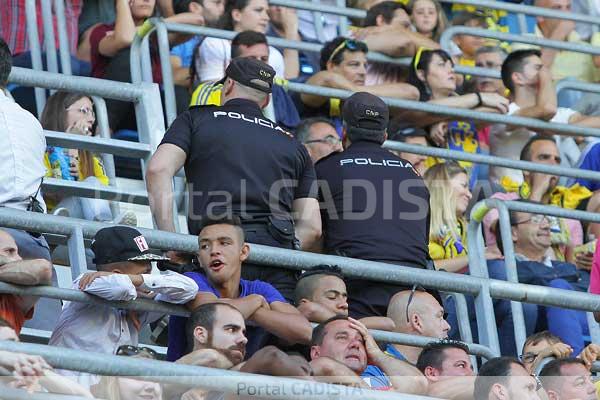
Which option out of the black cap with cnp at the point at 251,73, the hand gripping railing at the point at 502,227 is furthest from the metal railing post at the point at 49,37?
the hand gripping railing at the point at 502,227

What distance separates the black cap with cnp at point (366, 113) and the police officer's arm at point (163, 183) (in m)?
1.13

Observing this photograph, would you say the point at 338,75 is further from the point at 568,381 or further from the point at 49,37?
the point at 568,381

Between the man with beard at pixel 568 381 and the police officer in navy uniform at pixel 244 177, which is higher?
the police officer in navy uniform at pixel 244 177

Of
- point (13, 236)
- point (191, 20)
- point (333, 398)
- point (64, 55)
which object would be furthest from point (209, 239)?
point (191, 20)

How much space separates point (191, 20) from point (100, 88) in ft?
9.07

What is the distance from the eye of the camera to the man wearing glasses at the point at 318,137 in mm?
10500

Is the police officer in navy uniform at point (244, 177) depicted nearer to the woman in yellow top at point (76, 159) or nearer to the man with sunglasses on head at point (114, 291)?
the man with sunglasses on head at point (114, 291)

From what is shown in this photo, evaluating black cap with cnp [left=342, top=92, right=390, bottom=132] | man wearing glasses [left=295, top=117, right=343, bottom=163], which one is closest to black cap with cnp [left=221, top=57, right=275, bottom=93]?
black cap with cnp [left=342, top=92, right=390, bottom=132]

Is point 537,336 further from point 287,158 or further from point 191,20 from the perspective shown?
point 191,20

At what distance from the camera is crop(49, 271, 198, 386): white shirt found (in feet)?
23.9

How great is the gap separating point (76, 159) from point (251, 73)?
117cm

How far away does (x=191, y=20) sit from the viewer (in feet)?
37.8

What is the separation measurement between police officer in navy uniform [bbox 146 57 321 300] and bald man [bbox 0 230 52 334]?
1137 mm

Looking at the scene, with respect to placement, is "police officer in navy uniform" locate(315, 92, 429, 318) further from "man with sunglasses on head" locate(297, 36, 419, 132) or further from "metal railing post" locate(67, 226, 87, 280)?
"man with sunglasses on head" locate(297, 36, 419, 132)
